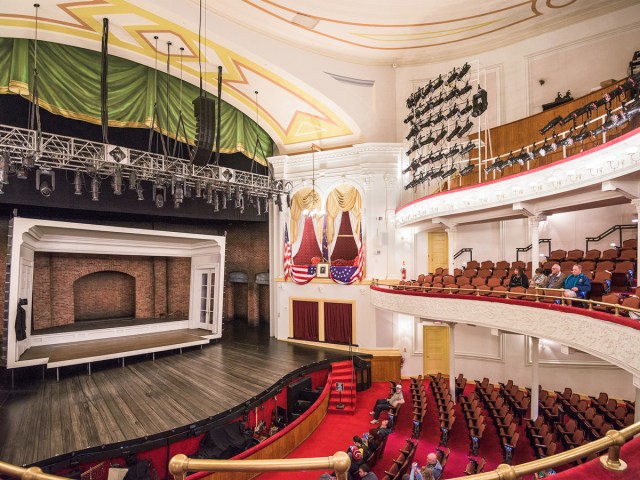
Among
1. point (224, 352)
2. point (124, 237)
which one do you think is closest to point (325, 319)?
point (224, 352)

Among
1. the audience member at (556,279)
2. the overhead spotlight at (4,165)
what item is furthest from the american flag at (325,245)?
the overhead spotlight at (4,165)

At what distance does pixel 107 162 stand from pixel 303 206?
25.7ft

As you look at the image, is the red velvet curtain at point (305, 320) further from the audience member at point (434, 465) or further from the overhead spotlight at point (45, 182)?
the overhead spotlight at point (45, 182)

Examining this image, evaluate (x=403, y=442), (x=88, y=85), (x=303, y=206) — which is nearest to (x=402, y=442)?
(x=403, y=442)

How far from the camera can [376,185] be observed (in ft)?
46.3

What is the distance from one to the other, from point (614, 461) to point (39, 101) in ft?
39.0

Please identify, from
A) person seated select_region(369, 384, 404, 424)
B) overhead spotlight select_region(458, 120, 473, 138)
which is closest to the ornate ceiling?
overhead spotlight select_region(458, 120, 473, 138)

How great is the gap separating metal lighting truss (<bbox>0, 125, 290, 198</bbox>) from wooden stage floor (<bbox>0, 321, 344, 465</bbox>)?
5.16m

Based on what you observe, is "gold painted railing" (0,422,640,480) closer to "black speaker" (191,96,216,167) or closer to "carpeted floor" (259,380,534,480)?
"carpeted floor" (259,380,534,480)

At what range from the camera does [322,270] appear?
14539 mm

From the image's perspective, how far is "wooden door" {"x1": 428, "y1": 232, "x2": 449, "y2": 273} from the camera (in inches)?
556

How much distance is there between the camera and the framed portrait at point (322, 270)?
47.5 ft

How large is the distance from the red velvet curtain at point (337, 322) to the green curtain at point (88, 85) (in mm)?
8055

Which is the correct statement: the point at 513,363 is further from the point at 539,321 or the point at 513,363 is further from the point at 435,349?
the point at 539,321
